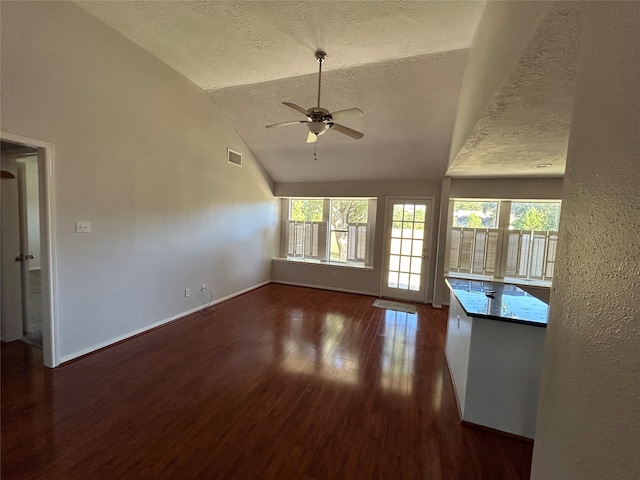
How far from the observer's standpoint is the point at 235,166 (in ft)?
15.2

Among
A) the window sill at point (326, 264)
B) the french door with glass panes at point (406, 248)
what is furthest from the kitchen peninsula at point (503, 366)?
the window sill at point (326, 264)

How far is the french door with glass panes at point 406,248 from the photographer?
502 cm

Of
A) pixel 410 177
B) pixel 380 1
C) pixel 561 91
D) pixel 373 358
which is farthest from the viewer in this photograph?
pixel 410 177

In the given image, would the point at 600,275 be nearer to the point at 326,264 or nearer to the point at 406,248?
the point at 406,248

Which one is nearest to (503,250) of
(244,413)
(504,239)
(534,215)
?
(504,239)

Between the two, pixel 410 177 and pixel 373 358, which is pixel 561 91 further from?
pixel 410 177

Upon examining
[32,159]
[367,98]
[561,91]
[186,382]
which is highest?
[367,98]

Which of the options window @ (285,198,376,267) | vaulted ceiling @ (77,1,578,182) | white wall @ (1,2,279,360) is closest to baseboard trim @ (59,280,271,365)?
white wall @ (1,2,279,360)

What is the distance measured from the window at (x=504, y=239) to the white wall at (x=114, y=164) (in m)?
4.14

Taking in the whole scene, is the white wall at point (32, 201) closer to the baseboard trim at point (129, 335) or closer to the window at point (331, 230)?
→ the baseboard trim at point (129, 335)

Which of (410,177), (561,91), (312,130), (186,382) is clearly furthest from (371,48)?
(186,382)

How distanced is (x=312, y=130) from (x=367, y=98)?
3.90 feet

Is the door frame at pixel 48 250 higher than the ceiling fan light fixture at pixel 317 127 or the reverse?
the reverse

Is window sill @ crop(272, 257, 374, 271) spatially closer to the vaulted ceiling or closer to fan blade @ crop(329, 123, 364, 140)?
the vaulted ceiling
